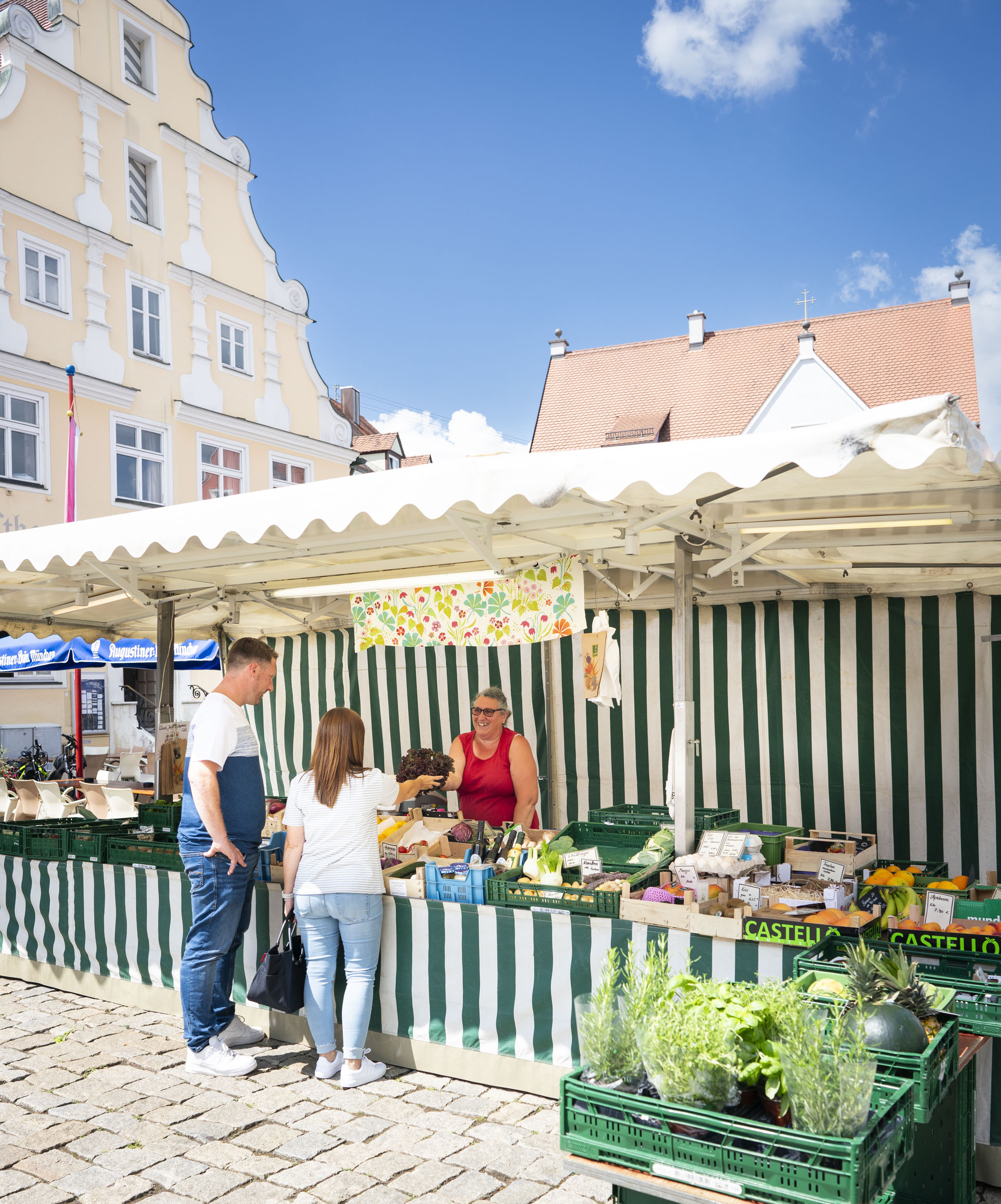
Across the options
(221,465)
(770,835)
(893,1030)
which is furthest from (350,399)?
(893,1030)

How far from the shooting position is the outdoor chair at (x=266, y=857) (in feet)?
16.1

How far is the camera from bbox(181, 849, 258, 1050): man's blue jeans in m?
4.33

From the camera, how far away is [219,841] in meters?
4.26

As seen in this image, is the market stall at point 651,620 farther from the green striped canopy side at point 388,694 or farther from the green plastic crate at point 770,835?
the green plastic crate at point 770,835

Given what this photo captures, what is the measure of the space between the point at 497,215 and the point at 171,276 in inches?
439

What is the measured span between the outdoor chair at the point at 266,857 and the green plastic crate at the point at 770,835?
224 centimetres

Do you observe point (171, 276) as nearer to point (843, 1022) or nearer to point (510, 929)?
point (510, 929)

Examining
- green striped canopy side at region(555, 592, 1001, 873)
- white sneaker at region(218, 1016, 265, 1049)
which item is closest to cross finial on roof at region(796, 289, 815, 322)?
green striped canopy side at region(555, 592, 1001, 873)

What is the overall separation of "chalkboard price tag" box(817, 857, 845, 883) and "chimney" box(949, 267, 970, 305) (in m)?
25.6

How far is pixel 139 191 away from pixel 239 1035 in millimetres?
16557

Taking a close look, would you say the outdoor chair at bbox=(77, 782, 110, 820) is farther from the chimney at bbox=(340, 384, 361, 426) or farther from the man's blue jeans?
the chimney at bbox=(340, 384, 361, 426)

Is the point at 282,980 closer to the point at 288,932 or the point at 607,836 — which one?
the point at 288,932

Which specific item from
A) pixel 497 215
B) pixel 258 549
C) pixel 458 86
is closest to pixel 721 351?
pixel 497 215

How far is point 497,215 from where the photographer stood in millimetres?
25844
